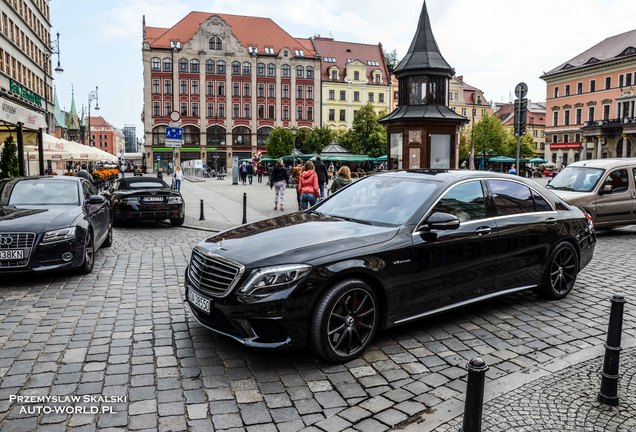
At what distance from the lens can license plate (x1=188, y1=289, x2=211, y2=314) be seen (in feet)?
15.9

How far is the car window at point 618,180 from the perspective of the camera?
13.5m

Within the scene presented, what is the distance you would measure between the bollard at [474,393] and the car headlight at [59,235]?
21.2ft

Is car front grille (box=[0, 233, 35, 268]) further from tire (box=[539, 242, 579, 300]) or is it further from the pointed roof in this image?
the pointed roof

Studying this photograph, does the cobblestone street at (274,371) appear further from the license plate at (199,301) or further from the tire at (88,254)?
the tire at (88,254)

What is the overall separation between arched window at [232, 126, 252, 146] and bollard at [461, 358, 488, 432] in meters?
89.3

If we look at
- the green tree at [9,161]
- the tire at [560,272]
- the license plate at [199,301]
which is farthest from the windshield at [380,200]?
the green tree at [9,161]

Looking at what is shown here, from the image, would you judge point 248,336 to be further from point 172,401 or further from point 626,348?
point 626,348

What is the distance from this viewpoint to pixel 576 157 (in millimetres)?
86188

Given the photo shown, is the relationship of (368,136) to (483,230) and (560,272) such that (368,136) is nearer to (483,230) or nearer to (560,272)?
(560,272)

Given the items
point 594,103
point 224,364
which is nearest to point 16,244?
point 224,364

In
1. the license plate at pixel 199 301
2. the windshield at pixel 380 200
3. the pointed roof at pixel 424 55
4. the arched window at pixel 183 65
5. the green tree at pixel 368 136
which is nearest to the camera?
the license plate at pixel 199 301

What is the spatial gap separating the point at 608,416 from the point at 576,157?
3601 inches

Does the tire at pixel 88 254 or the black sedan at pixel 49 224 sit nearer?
the black sedan at pixel 49 224

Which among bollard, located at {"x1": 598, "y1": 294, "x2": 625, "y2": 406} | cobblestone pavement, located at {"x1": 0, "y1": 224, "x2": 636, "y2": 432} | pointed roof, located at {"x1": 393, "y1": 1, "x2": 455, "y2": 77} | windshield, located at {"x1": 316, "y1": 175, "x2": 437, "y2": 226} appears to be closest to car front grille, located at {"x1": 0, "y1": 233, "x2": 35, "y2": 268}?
cobblestone pavement, located at {"x1": 0, "y1": 224, "x2": 636, "y2": 432}
